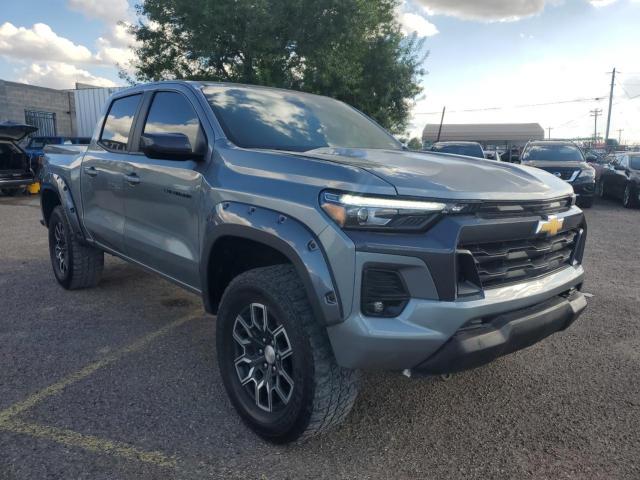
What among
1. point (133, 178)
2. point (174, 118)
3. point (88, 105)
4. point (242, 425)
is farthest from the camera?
point (88, 105)

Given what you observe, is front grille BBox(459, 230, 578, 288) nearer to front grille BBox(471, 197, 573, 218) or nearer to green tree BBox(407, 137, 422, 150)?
front grille BBox(471, 197, 573, 218)

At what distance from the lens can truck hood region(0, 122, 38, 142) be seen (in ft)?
37.2

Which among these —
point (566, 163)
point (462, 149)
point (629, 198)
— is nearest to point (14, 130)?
point (462, 149)

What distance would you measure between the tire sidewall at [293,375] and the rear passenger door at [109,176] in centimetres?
166

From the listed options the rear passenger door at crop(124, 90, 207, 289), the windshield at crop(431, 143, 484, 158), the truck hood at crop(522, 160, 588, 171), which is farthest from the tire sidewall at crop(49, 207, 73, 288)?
the truck hood at crop(522, 160, 588, 171)

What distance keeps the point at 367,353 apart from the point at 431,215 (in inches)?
25.4

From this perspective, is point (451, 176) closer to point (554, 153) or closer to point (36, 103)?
point (554, 153)

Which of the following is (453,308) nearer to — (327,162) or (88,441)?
(327,162)

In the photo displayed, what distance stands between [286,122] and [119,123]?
69.0 inches

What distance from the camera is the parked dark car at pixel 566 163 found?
12383 millimetres

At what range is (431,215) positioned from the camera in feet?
7.52

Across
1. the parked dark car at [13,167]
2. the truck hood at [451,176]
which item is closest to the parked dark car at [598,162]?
the truck hood at [451,176]

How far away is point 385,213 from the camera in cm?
228

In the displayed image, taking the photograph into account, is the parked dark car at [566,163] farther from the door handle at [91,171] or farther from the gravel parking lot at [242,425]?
the door handle at [91,171]
